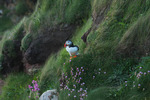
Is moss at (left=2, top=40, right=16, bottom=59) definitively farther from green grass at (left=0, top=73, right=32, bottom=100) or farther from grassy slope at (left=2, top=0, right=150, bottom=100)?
grassy slope at (left=2, top=0, right=150, bottom=100)

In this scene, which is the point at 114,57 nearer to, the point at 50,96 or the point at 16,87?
the point at 50,96

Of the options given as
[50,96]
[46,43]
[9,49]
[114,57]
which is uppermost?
[9,49]

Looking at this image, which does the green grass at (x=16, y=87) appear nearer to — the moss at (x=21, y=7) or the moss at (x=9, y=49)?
the moss at (x=9, y=49)

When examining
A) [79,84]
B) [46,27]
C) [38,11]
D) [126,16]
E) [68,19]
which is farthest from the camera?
[38,11]

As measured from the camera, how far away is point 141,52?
4.20 metres

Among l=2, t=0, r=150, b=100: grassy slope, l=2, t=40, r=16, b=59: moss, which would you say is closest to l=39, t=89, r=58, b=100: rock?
l=2, t=0, r=150, b=100: grassy slope

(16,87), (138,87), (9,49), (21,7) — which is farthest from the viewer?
(21,7)

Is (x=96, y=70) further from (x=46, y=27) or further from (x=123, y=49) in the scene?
(x=46, y=27)

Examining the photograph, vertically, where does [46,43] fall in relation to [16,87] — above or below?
above

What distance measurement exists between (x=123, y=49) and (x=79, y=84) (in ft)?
4.00

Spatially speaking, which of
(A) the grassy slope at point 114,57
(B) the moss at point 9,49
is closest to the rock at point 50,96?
(A) the grassy slope at point 114,57

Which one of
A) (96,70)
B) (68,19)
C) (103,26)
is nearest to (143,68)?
(96,70)

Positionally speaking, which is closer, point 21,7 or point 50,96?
point 50,96

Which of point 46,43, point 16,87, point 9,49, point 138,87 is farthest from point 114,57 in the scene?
point 9,49
